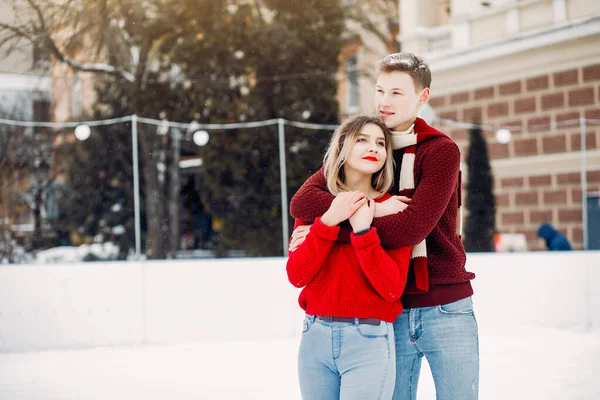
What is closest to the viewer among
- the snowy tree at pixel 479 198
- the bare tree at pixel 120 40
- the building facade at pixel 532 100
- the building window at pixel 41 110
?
the building facade at pixel 532 100

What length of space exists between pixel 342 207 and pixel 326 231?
0.19 feet

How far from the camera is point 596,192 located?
6.88m

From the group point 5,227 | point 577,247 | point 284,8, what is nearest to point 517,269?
point 577,247

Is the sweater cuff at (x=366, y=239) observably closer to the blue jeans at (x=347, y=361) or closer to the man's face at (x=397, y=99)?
the blue jeans at (x=347, y=361)

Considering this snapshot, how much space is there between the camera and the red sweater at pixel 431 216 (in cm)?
159

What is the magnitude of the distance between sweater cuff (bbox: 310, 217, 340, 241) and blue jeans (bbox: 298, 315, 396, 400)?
0.56 feet

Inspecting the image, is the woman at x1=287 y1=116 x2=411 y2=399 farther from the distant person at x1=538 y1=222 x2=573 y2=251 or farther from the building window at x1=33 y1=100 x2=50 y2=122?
the building window at x1=33 y1=100 x2=50 y2=122

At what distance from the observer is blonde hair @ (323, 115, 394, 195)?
1.66 metres

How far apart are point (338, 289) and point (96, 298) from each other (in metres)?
4.34

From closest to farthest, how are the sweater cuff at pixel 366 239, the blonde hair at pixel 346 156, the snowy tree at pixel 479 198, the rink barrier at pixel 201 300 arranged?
the sweater cuff at pixel 366 239, the blonde hair at pixel 346 156, the rink barrier at pixel 201 300, the snowy tree at pixel 479 198

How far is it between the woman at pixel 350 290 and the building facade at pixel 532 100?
227 inches

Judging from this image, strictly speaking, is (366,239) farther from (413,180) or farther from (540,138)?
(540,138)

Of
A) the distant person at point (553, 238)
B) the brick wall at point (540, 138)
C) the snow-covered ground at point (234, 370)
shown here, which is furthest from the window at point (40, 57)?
the distant person at point (553, 238)

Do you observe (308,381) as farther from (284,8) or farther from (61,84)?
(284,8)
